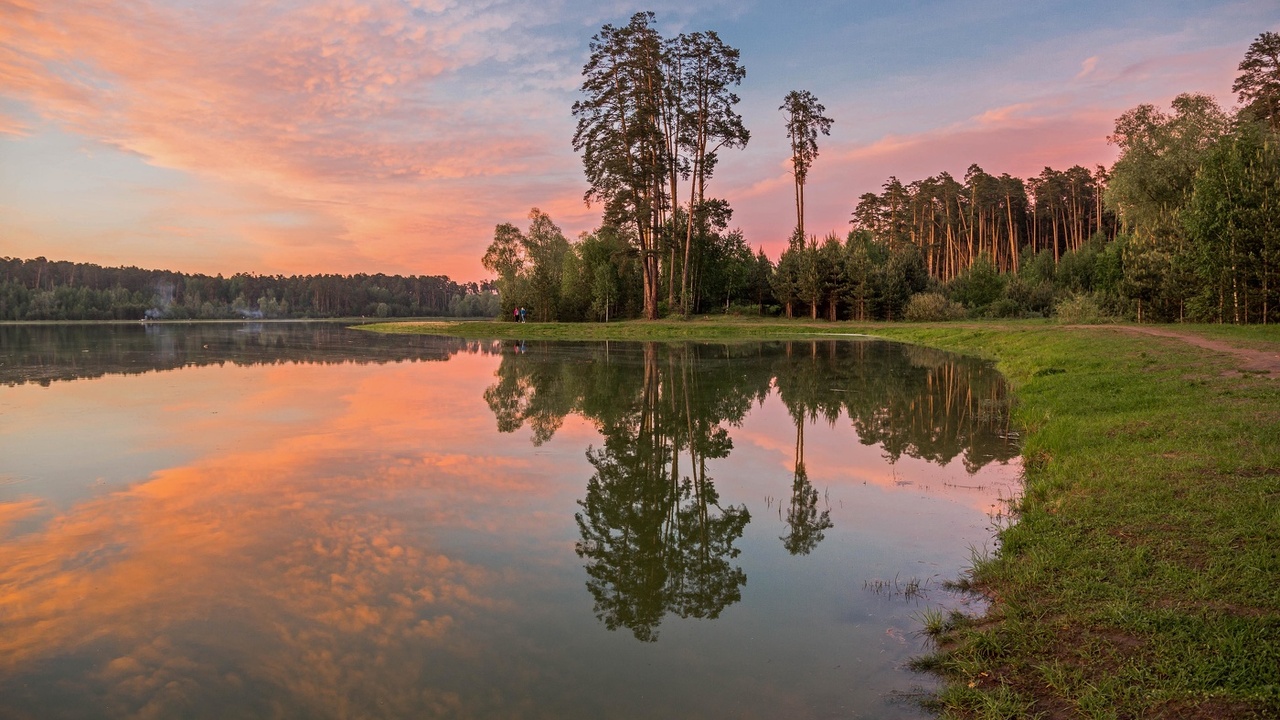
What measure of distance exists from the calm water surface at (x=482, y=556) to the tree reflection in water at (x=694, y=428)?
0.06 metres

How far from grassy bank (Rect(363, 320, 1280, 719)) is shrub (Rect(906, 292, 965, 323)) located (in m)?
36.2

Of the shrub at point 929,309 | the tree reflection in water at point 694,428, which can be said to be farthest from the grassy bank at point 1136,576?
the shrub at point 929,309

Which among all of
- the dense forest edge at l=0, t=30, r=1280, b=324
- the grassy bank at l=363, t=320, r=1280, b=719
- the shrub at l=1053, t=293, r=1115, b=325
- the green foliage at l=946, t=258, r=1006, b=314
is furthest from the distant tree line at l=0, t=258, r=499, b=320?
the grassy bank at l=363, t=320, r=1280, b=719

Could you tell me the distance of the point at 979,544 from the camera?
→ 20.7ft

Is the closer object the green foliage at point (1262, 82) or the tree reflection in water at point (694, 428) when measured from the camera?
the tree reflection in water at point (694, 428)

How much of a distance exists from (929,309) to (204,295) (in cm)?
15146

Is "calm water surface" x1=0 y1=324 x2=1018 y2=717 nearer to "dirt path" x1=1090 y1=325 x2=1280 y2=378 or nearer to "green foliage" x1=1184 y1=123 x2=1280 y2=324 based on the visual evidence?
"dirt path" x1=1090 y1=325 x2=1280 y2=378

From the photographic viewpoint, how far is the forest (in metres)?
28.6

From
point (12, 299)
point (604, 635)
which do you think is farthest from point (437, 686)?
point (12, 299)

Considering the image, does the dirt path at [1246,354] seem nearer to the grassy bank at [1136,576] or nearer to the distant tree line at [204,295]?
the grassy bank at [1136,576]

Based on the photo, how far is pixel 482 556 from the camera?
234 inches

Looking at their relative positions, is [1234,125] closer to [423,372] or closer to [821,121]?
[821,121]

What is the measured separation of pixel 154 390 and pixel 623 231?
3832cm

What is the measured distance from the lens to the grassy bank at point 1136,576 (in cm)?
356
